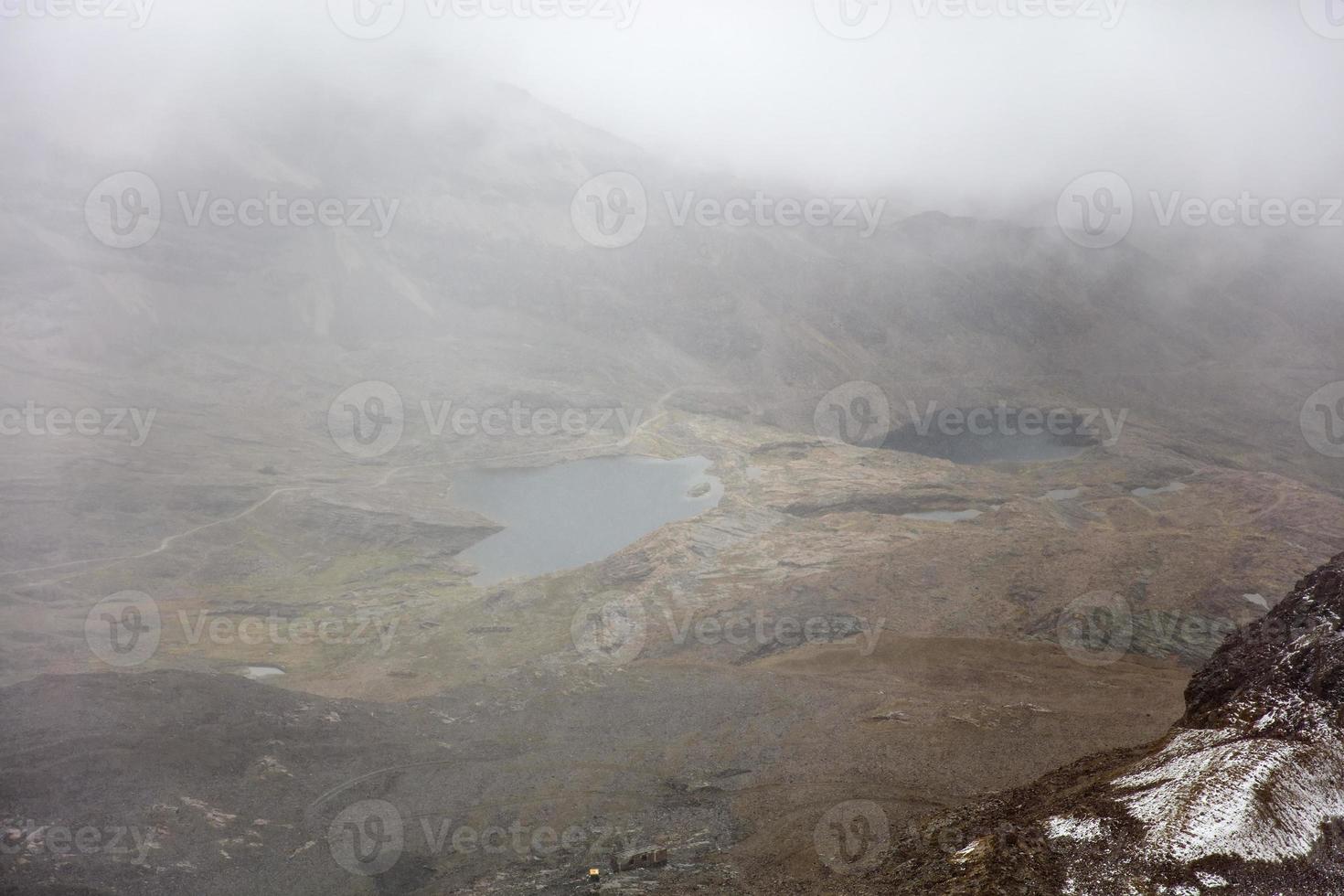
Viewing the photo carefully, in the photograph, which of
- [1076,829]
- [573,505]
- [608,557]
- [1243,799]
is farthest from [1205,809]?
[573,505]

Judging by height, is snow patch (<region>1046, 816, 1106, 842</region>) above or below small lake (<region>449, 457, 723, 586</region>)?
below

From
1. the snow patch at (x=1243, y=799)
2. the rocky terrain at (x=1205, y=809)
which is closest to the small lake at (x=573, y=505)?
the rocky terrain at (x=1205, y=809)

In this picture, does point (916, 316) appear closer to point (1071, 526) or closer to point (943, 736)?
point (1071, 526)

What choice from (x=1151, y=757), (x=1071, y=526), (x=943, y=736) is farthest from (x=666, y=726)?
(x=1071, y=526)

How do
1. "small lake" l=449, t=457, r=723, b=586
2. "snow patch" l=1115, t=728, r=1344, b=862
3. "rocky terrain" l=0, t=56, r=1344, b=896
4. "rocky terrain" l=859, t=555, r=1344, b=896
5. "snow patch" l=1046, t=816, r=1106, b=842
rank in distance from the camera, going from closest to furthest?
"rocky terrain" l=859, t=555, r=1344, b=896
"snow patch" l=1115, t=728, r=1344, b=862
"snow patch" l=1046, t=816, r=1106, b=842
"rocky terrain" l=0, t=56, r=1344, b=896
"small lake" l=449, t=457, r=723, b=586

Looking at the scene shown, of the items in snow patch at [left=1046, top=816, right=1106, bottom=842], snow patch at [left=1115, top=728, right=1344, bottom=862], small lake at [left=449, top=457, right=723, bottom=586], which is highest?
small lake at [left=449, top=457, right=723, bottom=586]

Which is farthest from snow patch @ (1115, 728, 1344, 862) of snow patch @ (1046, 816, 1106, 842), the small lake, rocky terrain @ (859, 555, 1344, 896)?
the small lake

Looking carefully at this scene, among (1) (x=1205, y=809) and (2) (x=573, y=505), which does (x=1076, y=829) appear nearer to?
(1) (x=1205, y=809)

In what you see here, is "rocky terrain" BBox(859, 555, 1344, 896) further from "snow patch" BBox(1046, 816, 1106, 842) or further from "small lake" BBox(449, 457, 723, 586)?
"small lake" BBox(449, 457, 723, 586)
